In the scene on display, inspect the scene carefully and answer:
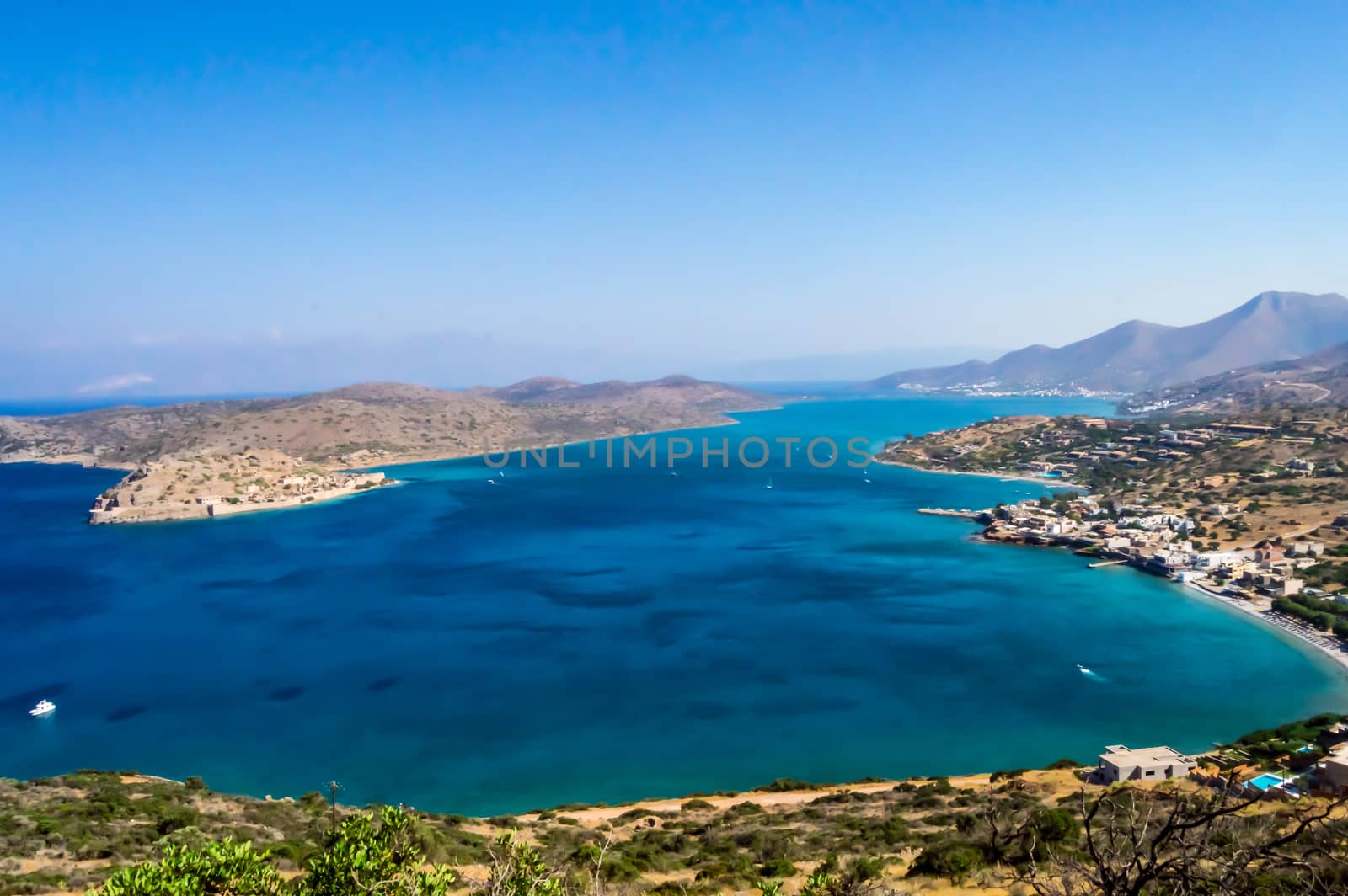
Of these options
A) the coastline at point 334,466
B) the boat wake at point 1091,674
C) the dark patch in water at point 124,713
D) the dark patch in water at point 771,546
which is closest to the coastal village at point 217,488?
the coastline at point 334,466

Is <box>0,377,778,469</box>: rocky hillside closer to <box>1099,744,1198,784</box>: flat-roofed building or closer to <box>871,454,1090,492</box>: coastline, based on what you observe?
<box>871,454,1090,492</box>: coastline

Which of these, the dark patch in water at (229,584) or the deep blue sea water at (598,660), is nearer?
the deep blue sea water at (598,660)

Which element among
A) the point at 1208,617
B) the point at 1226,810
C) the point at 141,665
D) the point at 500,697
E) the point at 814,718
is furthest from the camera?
the point at 1208,617

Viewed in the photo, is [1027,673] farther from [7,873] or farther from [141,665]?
[141,665]

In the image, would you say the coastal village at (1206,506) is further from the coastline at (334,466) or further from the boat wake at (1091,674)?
the coastline at (334,466)

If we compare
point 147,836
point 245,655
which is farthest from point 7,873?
point 245,655

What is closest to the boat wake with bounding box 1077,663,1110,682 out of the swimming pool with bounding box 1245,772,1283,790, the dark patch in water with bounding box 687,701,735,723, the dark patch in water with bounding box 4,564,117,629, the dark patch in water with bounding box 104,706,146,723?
the swimming pool with bounding box 1245,772,1283,790
